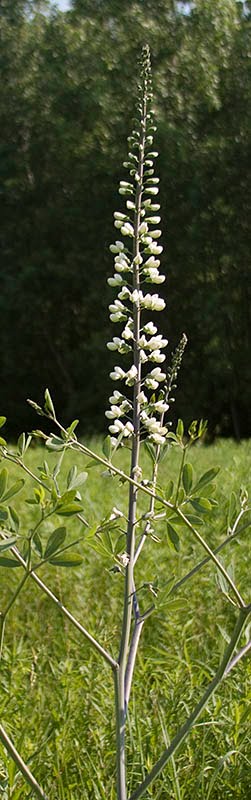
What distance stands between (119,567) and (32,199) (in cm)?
1427

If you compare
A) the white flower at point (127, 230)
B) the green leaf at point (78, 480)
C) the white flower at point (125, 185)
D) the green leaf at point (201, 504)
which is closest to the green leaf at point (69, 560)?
the green leaf at point (78, 480)

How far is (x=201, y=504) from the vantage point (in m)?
1.50

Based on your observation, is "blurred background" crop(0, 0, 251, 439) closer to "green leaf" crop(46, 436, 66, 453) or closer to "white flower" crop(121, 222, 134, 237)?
"white flower" crop(121, 222, 134, 237)

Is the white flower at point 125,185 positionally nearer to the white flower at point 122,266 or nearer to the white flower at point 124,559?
the white flower at point 122,266

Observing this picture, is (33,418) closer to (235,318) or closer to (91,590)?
(235,318)

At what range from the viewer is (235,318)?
13.1m

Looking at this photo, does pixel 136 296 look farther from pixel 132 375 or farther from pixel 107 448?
pixel 107 448

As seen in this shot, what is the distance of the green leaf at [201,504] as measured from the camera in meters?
1.48

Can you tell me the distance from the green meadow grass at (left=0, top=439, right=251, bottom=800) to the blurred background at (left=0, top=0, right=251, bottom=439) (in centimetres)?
842

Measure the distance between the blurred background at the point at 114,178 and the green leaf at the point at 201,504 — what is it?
10.3 meters

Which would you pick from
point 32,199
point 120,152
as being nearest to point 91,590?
point 120,152

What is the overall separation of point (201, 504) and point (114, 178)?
12.6 meters

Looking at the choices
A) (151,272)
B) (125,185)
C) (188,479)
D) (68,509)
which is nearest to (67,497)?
(68,509)

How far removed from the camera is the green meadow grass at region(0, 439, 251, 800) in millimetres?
2225
